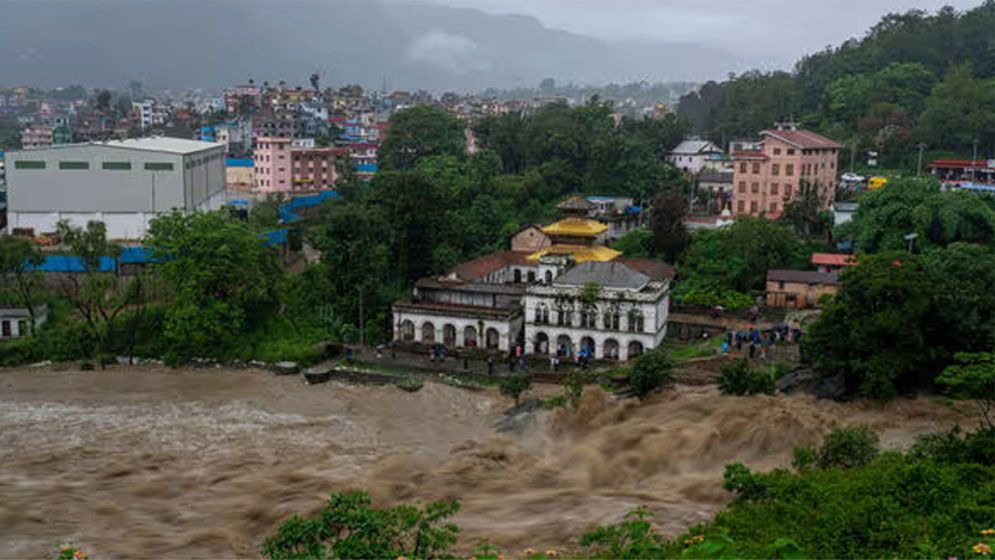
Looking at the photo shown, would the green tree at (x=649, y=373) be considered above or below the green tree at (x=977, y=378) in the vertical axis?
below

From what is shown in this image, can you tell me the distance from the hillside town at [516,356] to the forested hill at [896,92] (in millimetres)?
464

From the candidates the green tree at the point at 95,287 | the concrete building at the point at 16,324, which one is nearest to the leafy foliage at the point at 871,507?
the green tree at the point at 95,287

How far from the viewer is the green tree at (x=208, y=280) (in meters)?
31.4

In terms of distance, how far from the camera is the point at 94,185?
139 feet

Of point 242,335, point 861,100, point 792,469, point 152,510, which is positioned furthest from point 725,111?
point 152,510

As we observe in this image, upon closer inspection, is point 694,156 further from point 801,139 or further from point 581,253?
point 581,253

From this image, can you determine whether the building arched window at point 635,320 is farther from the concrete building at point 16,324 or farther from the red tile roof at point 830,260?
the concrete building at point 16,324

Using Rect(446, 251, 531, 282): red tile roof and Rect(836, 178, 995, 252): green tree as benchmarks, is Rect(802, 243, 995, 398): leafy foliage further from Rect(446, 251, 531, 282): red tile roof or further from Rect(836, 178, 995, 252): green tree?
Rect(446, 251, 531, 282): red tile roof

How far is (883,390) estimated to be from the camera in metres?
25.7

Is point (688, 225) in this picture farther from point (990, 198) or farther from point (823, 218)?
point (990, 198)

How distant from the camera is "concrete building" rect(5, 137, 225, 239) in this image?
42.2 m

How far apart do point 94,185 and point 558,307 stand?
23.4m

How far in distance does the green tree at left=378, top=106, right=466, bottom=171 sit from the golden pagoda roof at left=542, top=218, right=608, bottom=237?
24245 mm

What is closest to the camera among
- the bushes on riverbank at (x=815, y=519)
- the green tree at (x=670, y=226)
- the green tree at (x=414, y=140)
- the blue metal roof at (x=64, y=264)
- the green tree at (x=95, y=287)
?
the bushes on riverbank at (x=815, y=519)
